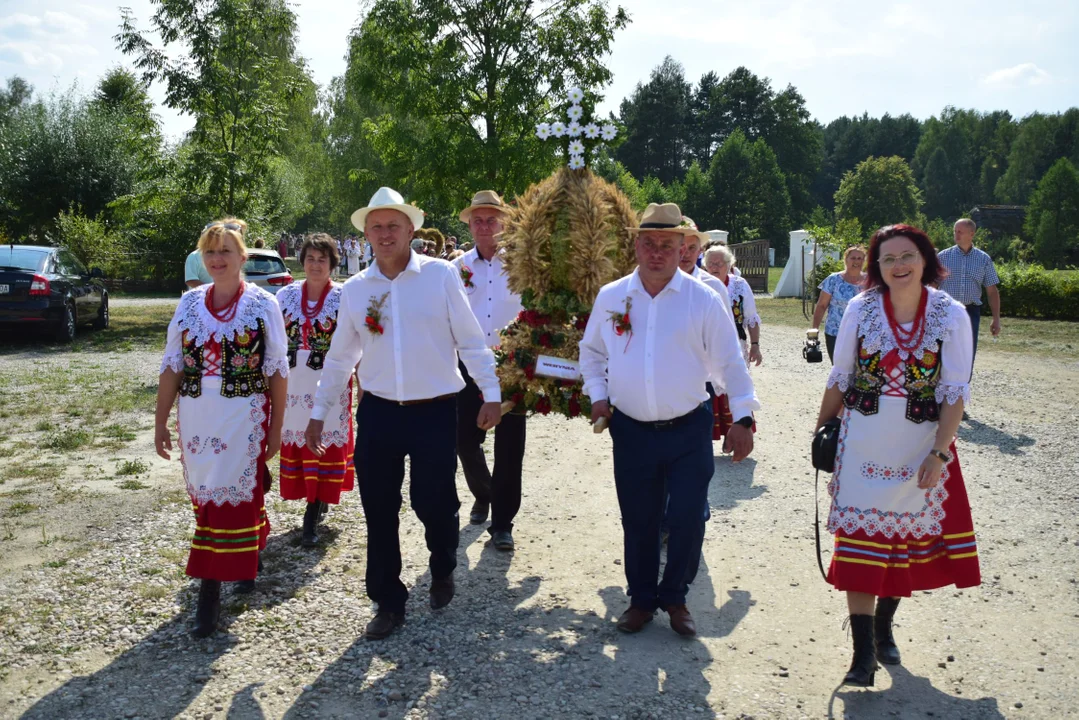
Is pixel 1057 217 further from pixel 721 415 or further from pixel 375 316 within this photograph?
pixel 375 316

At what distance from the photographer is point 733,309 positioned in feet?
27.1

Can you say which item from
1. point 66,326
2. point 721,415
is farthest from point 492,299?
point 66,326

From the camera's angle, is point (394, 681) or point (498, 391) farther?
point (498, 391)

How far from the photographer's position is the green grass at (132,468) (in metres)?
8.05

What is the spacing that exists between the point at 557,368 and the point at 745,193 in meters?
63.3

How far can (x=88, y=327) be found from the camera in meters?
20.2


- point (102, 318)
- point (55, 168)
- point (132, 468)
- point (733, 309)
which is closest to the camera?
point (132, 468)

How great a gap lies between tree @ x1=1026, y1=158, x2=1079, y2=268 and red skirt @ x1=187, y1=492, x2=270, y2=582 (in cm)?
6495

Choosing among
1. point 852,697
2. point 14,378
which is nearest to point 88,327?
point 14,378

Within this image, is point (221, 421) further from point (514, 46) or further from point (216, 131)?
point (514, 46)

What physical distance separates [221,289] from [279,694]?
7.03ft

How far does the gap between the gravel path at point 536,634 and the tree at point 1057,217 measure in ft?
203

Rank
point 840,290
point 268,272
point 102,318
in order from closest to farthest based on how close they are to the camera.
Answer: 1. point 840,290
2. point 268,272
3. point 102,318

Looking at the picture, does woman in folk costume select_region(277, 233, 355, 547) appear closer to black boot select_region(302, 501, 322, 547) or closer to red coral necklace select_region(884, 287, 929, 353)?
black boot select_region(302, 501, 322, 547)
